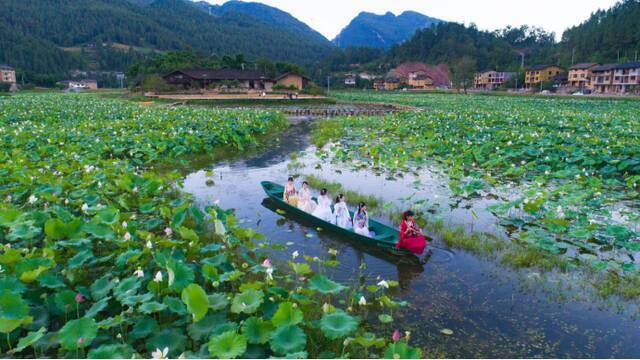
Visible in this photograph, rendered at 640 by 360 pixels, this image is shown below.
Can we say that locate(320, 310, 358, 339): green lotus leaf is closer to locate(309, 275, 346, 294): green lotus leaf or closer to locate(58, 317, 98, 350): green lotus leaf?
locate(309, 275, 346, 294): green lotus leaf

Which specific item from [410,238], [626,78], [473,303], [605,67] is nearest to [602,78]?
[605,67]

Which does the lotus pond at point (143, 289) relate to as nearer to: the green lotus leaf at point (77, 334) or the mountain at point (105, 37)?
the green lotus leaf at point (77, 334)

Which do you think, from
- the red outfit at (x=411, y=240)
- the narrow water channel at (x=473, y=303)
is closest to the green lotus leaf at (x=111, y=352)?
the narrow water channel at (x=473, y=303)

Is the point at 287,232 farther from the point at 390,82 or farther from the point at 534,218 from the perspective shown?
the point at 390,82

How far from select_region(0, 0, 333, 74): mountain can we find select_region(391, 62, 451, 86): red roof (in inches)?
1861

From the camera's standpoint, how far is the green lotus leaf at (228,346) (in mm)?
3270

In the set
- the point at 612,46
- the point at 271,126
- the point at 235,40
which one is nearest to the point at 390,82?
the point at 612,46

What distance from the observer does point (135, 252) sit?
194 inches

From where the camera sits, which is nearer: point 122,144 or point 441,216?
point 441,216

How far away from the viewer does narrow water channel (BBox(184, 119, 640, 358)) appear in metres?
5.10

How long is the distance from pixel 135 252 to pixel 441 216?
22.6ft

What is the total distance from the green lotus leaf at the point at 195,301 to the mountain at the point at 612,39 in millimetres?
98550

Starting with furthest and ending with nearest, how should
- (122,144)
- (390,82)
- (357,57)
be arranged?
(357,57)
(390,82)
(122,144)

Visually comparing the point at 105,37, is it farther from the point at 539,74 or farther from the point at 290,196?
the point at 290,196
